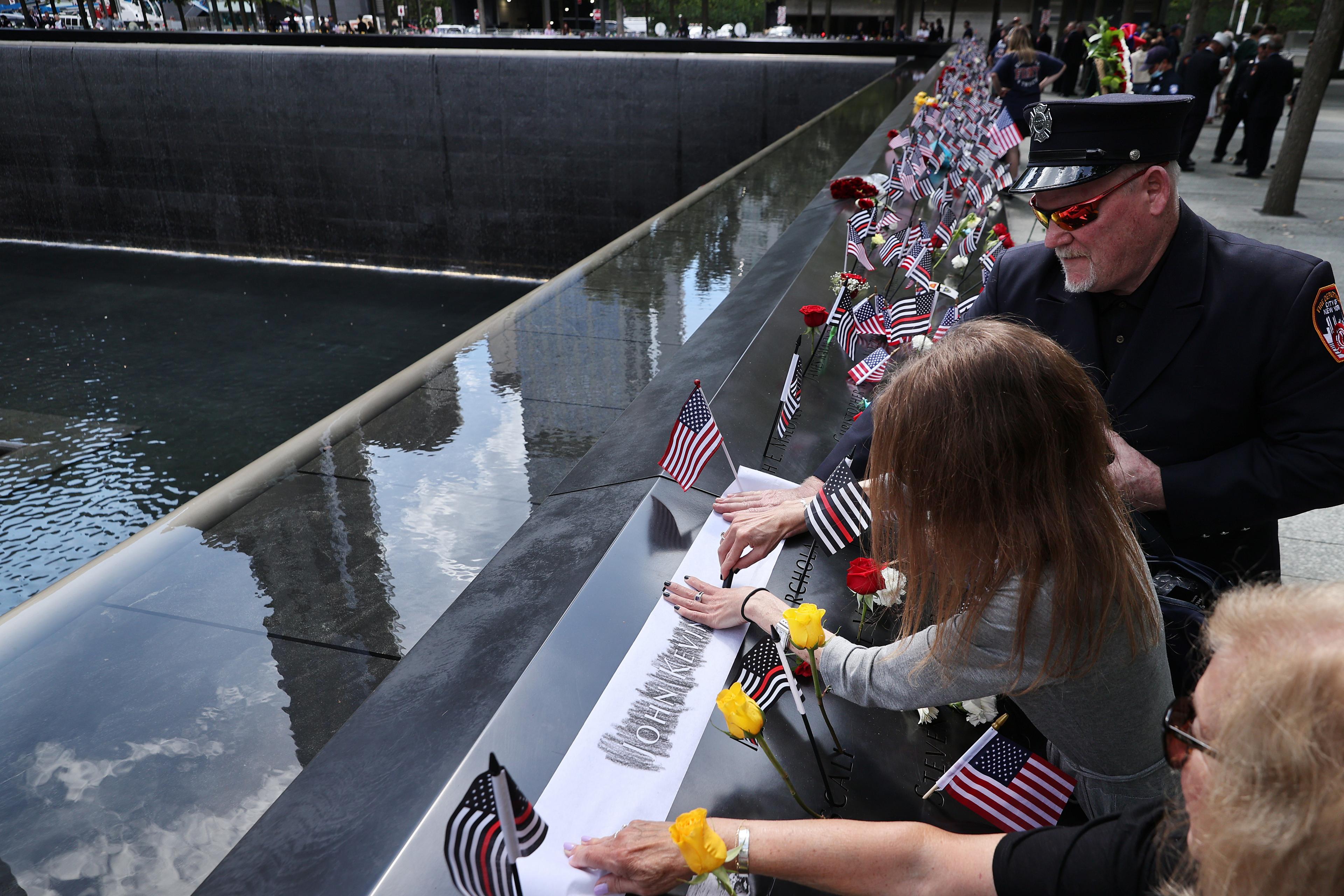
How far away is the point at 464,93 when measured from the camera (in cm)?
1567

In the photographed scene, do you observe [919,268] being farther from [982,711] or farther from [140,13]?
[140,13]

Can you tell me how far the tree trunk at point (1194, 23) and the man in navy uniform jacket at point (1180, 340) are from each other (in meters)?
15.7

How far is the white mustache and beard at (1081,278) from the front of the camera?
203cm

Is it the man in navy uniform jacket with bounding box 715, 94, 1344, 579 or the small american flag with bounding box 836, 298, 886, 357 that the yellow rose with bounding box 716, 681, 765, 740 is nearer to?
the man in navy uniform jacket with bounding box 715, 94, 1344, 579

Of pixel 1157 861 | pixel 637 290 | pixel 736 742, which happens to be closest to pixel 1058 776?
pixel 1157 861

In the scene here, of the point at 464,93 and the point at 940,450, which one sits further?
the point at 464,93

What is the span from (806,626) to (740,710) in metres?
0.19

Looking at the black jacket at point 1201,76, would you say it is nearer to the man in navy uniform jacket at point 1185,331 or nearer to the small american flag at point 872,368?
the small american flag at point 872,368

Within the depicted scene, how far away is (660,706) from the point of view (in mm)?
1789

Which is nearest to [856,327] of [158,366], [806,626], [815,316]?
[815,316]

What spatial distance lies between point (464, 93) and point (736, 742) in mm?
15978

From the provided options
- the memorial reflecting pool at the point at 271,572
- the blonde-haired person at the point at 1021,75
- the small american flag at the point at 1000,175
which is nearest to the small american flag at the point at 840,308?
the memorial reflecting pool at the point at 271,572

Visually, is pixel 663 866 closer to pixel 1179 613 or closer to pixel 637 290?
pixel 1179 613

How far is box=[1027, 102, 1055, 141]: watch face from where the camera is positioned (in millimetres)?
2055
